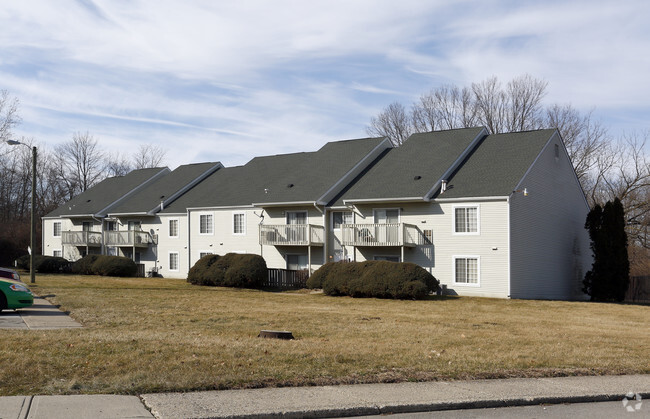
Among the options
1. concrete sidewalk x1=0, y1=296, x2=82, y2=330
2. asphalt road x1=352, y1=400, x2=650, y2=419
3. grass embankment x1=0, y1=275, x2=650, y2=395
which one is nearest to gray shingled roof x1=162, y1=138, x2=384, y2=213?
grass embankment x1=0, y1=275, x2=650, y2=395

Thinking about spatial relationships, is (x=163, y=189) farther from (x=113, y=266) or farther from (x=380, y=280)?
(x=380, y=280)

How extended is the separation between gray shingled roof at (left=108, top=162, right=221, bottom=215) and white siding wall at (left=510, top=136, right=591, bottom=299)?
25654 millimetres

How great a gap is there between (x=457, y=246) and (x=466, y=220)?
130 centimetres

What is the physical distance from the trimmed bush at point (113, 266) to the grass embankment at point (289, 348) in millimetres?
20683

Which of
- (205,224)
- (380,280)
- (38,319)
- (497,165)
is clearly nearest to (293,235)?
(205,224)

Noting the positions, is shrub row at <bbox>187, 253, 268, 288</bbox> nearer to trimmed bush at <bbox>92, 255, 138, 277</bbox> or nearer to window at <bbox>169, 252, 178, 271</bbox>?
trimmed bush at <bbox>92, 255, 138, 277</bbox>

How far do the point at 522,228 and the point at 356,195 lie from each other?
8.36 meters

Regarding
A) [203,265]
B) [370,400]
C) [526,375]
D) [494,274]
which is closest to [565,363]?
[526,375]

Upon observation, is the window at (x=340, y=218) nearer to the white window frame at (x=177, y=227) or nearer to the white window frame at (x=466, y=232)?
the white window frame at (x=466, y=232)

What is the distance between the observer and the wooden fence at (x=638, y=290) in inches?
1531

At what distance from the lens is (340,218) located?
3466cm

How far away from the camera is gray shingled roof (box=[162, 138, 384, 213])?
36406 millimetres

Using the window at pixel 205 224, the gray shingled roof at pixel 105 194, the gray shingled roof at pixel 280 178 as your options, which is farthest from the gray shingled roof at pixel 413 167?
the gray shingled roof at pixel 105 194

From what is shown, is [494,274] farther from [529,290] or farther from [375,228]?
[375,228]
